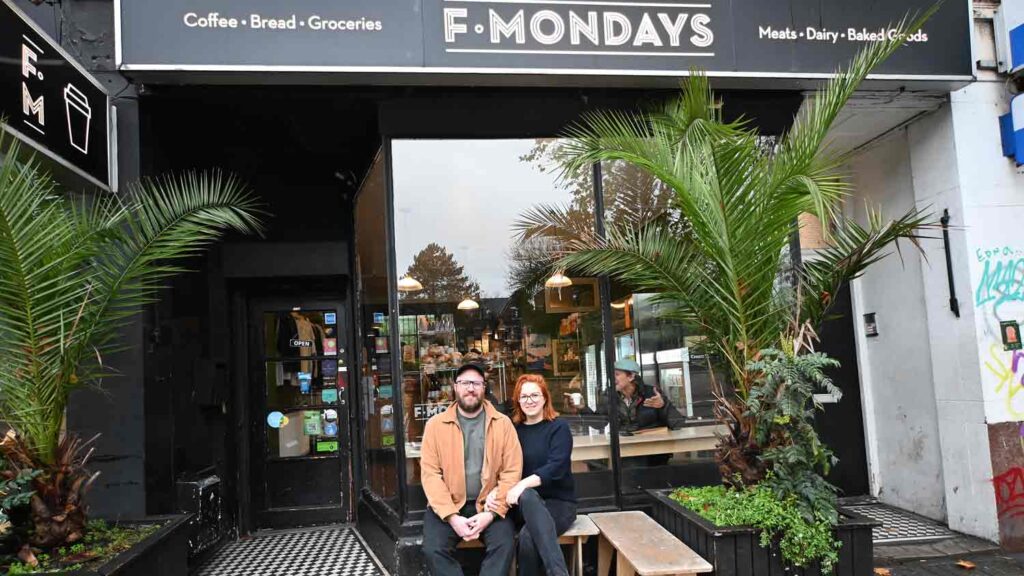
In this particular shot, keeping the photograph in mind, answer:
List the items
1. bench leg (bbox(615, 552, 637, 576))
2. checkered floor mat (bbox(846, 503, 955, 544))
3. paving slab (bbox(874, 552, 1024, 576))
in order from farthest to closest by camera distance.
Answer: checkered floor mat (bbox(846, 503, 955, 544)) → paving slab (bbox(874, 552, 1024, 576)) → bench leg (bbox(615, 552, 637, 576))

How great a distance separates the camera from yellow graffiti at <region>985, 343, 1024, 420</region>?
519 cm

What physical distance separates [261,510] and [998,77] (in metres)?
7.00

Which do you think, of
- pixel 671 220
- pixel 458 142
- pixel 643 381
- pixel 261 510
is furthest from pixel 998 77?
pixel 261 510

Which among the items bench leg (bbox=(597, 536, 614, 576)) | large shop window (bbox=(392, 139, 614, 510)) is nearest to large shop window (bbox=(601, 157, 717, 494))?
large shop window (bbox=(392, 139, 614, 510))

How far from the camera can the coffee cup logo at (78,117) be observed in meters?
3.84

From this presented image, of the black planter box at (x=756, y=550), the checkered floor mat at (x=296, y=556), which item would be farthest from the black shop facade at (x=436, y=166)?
the black planter box at (x=756, y=550)

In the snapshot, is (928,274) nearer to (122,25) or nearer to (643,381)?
(643,381)

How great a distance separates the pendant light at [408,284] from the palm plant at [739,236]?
134 cm

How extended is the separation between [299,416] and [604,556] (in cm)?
338

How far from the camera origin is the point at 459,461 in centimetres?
421

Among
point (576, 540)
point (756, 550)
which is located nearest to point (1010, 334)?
point (756, 550)

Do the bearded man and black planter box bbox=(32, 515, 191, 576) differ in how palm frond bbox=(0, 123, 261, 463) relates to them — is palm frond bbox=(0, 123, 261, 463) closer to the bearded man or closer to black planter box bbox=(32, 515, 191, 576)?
black planter box bbox=(32, 515, 191, 576)

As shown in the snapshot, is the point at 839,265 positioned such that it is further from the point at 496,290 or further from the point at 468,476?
the point at 468,476

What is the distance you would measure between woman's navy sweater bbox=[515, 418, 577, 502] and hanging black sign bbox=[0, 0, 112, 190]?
2.95 meters
